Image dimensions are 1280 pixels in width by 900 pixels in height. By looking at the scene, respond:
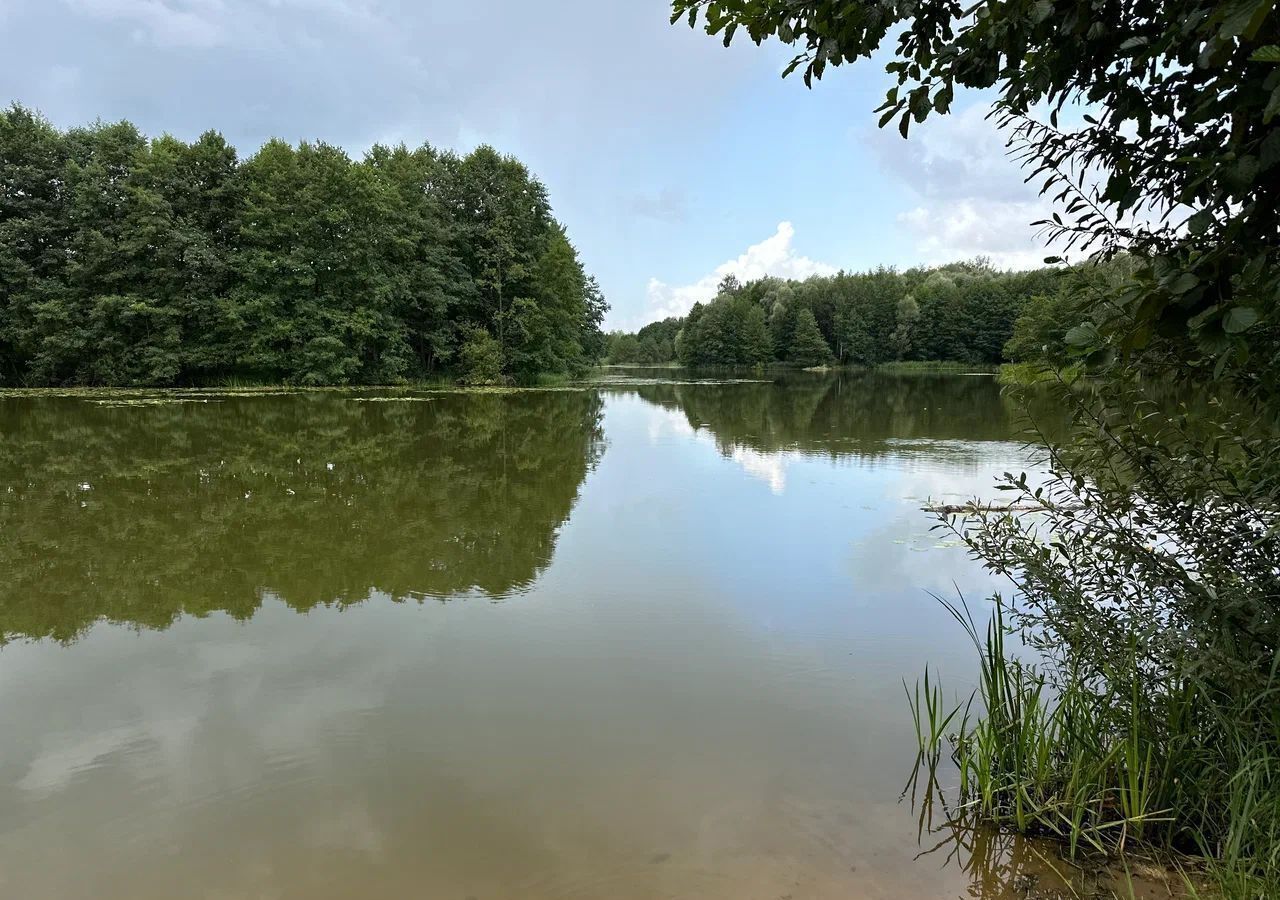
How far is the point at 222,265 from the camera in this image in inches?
1000

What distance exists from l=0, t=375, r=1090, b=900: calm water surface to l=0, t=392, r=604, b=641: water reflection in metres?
0.05

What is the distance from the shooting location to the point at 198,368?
26.1 m

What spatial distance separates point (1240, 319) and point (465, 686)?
3463mm

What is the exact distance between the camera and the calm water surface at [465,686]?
244 cm

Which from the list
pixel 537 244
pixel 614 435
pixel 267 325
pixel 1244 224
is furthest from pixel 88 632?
pixel 537 244

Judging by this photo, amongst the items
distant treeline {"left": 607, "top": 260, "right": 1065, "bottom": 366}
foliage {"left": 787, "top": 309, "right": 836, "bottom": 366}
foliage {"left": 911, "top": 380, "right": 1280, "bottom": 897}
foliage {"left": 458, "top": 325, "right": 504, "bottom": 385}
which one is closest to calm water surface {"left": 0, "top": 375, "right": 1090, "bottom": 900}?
foliage {"left": 911, "top": 380, "right": 1280, "bottom": 897}

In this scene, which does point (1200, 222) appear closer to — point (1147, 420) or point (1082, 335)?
point (1082, 335)

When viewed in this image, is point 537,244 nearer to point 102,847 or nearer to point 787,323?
point 102,847

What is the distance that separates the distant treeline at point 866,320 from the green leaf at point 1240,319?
5946 cm

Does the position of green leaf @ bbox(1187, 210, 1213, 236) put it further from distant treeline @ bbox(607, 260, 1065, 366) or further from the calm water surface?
distant treeline @ bbox(607, 260, 1065, 366)

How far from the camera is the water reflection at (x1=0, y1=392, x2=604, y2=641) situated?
5.14 metres

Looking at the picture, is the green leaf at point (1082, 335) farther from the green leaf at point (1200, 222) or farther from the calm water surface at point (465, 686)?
the calm water surface at point (465, 686)

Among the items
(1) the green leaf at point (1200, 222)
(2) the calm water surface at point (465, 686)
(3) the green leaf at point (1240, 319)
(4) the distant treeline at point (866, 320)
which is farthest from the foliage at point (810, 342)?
(3) the green leaf at point (1240, 319)

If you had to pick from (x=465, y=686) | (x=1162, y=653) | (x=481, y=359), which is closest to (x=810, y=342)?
(x=481, y=359)
